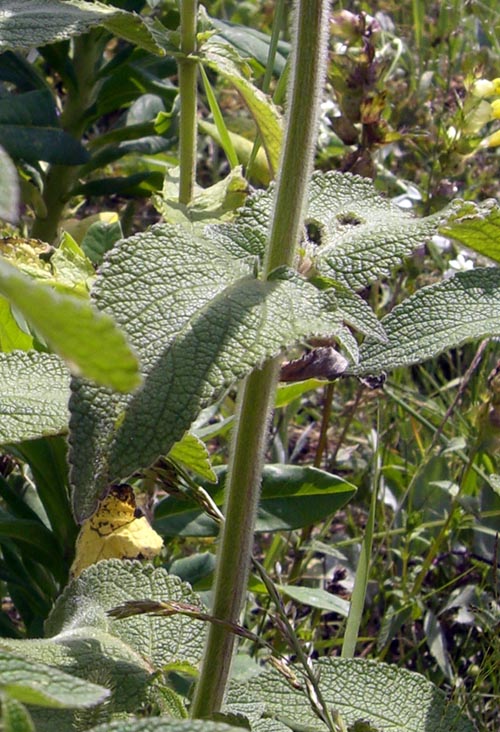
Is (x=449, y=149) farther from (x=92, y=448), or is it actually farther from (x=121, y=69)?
(x=92, y=448)

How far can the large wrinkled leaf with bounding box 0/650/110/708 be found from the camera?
0.52 meters

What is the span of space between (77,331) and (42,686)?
0.74ft

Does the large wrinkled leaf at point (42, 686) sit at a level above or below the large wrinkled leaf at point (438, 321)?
below

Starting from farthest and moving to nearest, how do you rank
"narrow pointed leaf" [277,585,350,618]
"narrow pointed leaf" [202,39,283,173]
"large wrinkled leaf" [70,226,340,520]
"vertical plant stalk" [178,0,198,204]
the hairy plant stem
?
the hairy plant stem → "narrow pointed leaf" [277,585,350,618] → "vertical plant stalk" [178,0,198,204] → "narrow pointed leaf" [202,39,283,173] → "large wrinkled leaf" [70,226,340,520]

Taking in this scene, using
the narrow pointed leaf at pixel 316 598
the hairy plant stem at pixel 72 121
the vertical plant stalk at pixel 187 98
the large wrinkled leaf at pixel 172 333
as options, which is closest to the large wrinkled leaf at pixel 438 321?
the large wrinkled leaf at pixel 172 333

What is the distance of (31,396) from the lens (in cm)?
90

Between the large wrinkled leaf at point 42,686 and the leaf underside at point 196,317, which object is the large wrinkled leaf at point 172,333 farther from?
the large wrinkled leaf at point 42,686

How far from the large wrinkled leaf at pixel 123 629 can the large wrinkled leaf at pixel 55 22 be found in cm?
53

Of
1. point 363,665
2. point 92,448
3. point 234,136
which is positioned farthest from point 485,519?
point 92,448

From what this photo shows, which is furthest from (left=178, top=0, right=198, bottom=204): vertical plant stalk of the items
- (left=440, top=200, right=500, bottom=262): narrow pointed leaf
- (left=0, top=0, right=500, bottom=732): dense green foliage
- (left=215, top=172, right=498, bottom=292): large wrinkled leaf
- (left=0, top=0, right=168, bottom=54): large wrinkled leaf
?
(left=440, top=200, right=500, bottom=262): narrow pointed leaf

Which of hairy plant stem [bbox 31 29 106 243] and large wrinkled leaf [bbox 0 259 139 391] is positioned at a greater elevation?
large wrinkled leaf [bbox 0 259 139 391]

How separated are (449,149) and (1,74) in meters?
0.84

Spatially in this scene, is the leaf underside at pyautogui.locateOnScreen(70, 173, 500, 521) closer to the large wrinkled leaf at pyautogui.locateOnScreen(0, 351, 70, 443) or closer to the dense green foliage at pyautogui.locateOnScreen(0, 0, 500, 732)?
the dense green foliage at pyautogui.locateOnScreen(0, 0, 500, 732)

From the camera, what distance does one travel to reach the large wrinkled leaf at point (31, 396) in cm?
87
